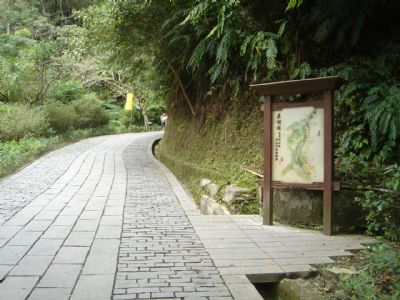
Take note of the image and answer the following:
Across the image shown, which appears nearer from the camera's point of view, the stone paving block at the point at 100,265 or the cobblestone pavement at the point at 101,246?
the cobblestone pavement at the point at 101,246

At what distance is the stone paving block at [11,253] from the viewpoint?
4467 millimetres

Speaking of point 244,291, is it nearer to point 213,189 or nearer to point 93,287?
point 93,287

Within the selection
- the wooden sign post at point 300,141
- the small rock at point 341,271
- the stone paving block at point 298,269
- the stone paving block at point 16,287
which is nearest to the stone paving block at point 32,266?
the stone paving block at point 16,287

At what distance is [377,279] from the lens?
12.8ft

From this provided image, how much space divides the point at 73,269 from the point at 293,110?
3630mm

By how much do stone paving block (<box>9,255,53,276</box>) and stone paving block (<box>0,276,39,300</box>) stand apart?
0.35ft

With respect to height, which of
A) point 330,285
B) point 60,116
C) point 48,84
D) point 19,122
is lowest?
point 330,285

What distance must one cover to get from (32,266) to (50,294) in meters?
0.80

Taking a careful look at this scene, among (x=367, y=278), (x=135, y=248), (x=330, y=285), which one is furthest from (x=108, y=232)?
(x=367, y=278)

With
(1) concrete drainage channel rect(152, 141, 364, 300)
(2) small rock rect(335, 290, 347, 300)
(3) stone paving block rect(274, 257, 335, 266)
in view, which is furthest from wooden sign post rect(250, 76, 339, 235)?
(2) small rock rect(335, 290, 347, 300)

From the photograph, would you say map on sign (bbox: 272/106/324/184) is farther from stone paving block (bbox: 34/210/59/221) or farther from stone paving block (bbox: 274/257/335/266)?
stone paving block (bbox: 34/210/59/221)

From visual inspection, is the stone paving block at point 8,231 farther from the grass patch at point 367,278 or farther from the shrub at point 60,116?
the shrub at point 60,116

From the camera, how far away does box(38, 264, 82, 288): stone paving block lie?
3.86 meters

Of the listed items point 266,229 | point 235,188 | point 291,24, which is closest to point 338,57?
point 291,24
